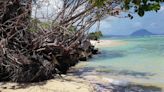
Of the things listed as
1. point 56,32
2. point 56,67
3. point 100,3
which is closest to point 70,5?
point 56,32

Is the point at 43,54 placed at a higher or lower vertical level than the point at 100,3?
lower

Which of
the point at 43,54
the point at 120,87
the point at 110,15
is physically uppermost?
the point at 110,15

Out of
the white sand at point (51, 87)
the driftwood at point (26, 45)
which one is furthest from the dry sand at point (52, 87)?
the driftwood at point (26, 45)

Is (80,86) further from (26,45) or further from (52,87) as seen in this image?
(26,45)

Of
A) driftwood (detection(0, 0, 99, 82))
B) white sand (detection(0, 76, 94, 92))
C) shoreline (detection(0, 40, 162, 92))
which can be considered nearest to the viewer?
white sand (detection(0, 76, 94, 92))

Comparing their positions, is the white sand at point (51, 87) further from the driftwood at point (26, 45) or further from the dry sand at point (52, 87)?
the driftwood at point (26, 45)

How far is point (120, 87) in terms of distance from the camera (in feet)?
37.4

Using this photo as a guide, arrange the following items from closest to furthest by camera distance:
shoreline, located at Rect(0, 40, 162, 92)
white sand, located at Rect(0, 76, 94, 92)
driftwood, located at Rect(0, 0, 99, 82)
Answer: white sand, located at Rect(0, 76, 94, 92), shoreline, located at Rect(0, 40, 162, 92), driftwood, located at Rect(0, 0, 99, 82)

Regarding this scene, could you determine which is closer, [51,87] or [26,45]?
[51,87]

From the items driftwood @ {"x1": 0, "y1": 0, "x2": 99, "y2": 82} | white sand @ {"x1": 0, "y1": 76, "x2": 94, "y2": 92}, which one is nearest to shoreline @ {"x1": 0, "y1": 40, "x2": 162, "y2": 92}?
white sand @ {"x1": 0, "y1": 76, "x2": 94, "y2": 92}

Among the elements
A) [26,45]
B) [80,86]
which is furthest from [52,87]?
[26,45]

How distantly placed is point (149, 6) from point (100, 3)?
82 cm

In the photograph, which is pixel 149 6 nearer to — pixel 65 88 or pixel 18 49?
pixel 65 88

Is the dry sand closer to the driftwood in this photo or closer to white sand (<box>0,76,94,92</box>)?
white sand (<box>0,76,94,92</box>)
